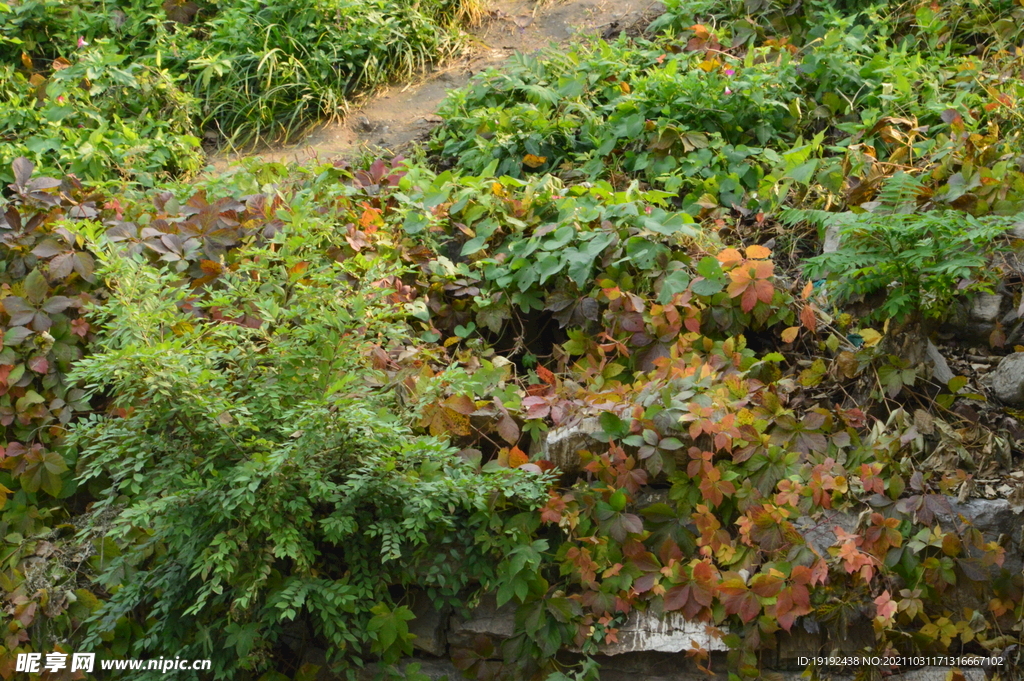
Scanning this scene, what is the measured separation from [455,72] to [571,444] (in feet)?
14.5

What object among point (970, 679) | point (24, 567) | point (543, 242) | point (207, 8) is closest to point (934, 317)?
point (970, 679)

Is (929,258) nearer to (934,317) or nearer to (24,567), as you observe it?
(934,317)

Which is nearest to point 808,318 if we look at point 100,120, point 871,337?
point 871,337

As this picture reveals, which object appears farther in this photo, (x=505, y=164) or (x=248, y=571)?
(x=505, y=164)

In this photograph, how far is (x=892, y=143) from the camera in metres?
4.62

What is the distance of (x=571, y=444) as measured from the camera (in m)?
3.46

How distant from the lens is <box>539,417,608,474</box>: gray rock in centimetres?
345

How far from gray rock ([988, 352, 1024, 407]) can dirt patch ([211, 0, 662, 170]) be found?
389cm

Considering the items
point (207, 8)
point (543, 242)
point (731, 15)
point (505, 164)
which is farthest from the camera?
point (207, 8)

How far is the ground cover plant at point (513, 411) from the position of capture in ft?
10.1

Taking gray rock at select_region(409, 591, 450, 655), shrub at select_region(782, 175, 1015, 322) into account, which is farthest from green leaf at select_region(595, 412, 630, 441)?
shrub at select_region(782, 175, 1015, 322)

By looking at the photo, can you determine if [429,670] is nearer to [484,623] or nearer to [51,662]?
[484,623]

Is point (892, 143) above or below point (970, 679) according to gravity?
above

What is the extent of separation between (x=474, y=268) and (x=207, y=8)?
4.44 meters
